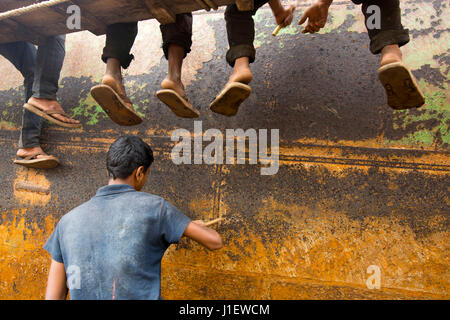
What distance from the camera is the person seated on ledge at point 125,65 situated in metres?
1.57

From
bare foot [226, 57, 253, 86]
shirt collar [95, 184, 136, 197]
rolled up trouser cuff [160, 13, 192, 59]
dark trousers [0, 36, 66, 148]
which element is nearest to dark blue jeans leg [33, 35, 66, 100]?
dark trousers [0, 36, 66, 148]

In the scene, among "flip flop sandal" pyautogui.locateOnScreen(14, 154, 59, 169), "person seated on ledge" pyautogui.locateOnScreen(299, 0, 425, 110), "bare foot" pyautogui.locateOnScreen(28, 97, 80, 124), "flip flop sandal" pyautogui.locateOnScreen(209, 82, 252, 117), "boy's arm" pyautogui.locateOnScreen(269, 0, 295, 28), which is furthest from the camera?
"flip flop sandal" pyautogui.locateOnScreen(14, 154, 59, 169)

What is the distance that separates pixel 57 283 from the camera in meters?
1.25

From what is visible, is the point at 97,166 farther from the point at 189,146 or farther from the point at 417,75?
the point at 417,75

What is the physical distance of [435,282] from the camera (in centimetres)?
160

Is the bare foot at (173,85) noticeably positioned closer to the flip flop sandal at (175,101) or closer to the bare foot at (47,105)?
the flip flop sandal at (175,101)

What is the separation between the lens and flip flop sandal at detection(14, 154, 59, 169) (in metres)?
2.11

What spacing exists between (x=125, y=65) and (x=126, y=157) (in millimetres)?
752

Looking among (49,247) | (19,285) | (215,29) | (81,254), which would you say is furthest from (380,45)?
(19,285)

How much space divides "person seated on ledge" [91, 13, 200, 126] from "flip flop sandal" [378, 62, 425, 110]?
1017 millimetres

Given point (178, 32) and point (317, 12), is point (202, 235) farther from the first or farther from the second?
point (317, 12)

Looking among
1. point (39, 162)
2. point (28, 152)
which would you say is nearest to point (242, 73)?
point (39, 162)

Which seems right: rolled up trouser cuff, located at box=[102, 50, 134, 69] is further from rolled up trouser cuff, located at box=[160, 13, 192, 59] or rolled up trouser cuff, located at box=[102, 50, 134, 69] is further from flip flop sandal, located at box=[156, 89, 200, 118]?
flip flop sandal, located at box=[156, 89, 200, 118]

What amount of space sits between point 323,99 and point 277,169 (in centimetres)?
57
